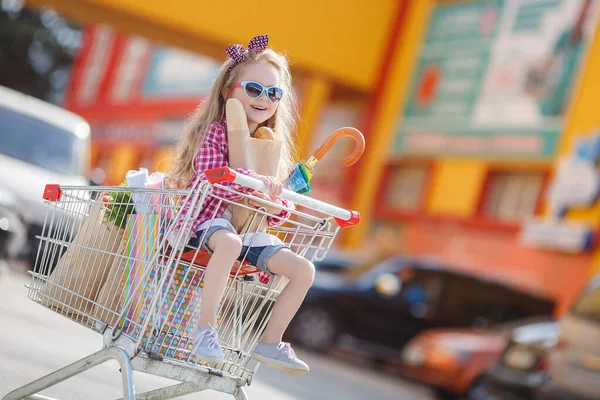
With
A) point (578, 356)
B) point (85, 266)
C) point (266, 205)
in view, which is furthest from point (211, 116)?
point (578, 356)

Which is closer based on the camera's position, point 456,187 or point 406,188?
point 456,187

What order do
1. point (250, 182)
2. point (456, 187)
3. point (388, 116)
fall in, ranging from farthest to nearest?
point (388, 116), point (456, 187), point (250, 182)

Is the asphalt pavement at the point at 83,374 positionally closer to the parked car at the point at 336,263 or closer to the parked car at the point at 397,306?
the parked car at the point at 397,306

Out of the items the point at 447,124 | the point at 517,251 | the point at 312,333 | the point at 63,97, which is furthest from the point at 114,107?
the point at 312,333

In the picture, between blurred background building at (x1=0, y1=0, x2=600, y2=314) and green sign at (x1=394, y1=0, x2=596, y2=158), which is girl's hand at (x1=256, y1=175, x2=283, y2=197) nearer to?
blurred background building at (x1=0, y1=0, x2=600, y2=314)

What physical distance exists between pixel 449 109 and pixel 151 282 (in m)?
18.0

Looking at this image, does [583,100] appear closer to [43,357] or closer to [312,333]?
[312,333]

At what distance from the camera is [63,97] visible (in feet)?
153

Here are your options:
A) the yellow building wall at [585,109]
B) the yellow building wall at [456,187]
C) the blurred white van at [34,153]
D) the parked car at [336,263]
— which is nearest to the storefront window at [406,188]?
the yellow building wall at [456,187]

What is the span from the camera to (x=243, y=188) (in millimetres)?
4078

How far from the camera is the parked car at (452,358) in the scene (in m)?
11.0

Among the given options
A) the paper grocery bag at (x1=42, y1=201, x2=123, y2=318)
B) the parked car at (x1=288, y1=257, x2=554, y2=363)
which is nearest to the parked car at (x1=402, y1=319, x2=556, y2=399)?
the parked car at (x1=288, y1=257, x2=554, y2=363)

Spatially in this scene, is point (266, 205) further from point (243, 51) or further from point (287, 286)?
point (243, 51)

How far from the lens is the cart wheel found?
44.4 feet
